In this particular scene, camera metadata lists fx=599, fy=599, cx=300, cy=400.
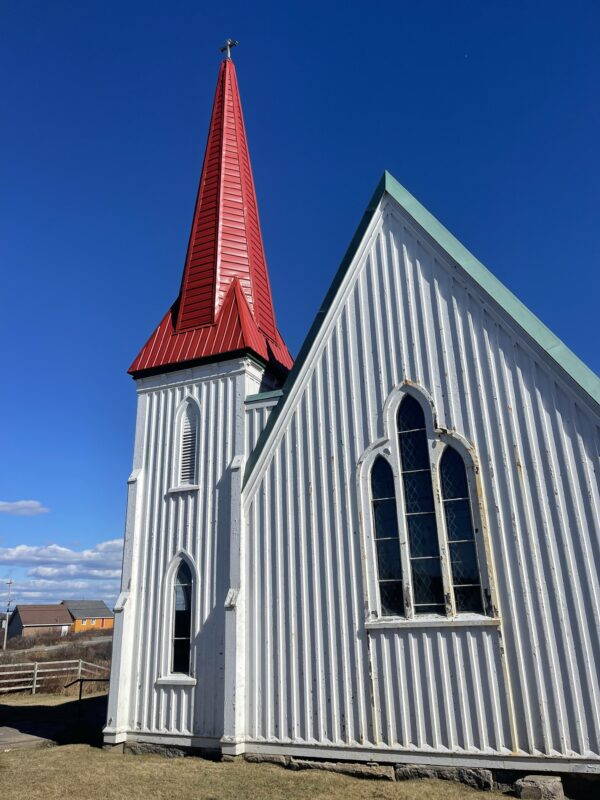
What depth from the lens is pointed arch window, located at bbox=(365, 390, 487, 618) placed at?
9867 millimetres

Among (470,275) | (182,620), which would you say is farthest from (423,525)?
(182,620)

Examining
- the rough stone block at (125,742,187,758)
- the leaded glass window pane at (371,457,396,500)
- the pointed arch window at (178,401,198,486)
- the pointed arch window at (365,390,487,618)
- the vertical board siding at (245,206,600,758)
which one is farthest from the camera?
the pointed arch window at (178,401,198,486)

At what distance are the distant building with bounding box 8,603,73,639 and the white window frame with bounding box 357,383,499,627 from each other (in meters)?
77.3

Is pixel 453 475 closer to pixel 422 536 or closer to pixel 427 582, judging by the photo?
pixel 422 536

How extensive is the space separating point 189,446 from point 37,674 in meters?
19.0

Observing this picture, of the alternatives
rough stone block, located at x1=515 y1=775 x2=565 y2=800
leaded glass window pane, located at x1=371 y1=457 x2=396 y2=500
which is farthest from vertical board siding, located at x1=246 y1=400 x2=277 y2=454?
rough stone block, located at x1=515 y1=775 x2=565 y2=800

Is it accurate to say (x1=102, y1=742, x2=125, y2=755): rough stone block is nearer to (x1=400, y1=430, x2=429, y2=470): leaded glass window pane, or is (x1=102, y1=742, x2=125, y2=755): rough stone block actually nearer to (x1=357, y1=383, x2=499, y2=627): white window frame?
(x1=357, y1=383, x2=499, y2=627): white window frame

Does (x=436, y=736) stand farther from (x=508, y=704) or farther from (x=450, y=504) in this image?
(x=450, y=504)

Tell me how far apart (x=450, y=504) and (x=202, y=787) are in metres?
5.86

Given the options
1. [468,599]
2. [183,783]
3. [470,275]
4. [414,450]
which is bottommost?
[183,783]

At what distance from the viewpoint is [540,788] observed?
8.25 m

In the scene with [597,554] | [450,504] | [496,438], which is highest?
[496,438]

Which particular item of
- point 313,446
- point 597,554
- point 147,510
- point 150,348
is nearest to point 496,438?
point 597,554

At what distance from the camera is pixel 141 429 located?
1437cm
